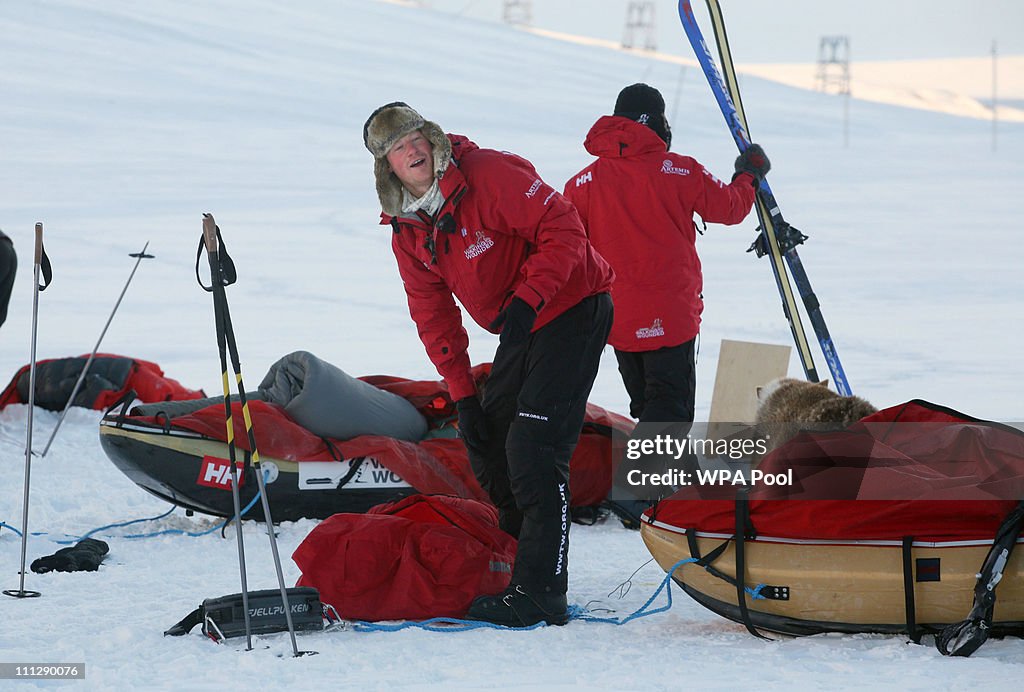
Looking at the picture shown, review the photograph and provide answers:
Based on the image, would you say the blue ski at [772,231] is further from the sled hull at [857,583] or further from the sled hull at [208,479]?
the sled hull at [857,583]

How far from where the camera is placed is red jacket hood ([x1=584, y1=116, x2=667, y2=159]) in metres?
4.34

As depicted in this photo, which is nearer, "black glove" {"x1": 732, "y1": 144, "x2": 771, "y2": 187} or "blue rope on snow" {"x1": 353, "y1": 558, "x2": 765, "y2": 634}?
"blue rope on snow" {"x1": 353, "y1": 558, "x2": 765, "y2": 634}

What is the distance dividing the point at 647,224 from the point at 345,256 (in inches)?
322

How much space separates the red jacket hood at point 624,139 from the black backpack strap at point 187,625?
7.42 feet

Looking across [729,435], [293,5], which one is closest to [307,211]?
[729,435]

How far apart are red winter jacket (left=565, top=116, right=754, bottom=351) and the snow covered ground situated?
76 centimetres

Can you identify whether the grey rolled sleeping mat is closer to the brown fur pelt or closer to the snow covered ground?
the snow covered ground

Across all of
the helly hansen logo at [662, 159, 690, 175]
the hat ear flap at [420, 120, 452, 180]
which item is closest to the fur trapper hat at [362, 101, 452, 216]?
the hat ear flap at [420, 120, 452, 180]

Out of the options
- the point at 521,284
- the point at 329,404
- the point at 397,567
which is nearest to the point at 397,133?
the point at 521,284

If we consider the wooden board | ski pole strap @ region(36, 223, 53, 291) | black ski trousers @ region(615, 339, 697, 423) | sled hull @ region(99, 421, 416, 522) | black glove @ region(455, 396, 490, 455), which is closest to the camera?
black glove @ region(455, 396, 490, 455)

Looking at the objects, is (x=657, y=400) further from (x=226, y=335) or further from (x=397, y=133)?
(x=226, y=335)

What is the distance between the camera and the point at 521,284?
9.65ft

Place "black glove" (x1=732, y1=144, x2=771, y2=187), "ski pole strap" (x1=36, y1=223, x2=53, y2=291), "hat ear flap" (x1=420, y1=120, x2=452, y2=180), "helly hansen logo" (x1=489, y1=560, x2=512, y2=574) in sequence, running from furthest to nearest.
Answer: "black glove" (x1=732, y1=144, x2=771, y2=187) → "ski pole strap" (x1=36, y1=223, x2=53, y2=291) → "helly hansen logo" (x1=489, y1=560, x2=512, y2=574) → "hat ear flap" (x1=420, y1=120, x2=452, y2=180)

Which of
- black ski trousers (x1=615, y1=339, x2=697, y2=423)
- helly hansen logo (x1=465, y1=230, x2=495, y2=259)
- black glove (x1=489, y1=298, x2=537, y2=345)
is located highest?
helly hansen logo (x1=465, y1=230, x2=495, y2=259)
